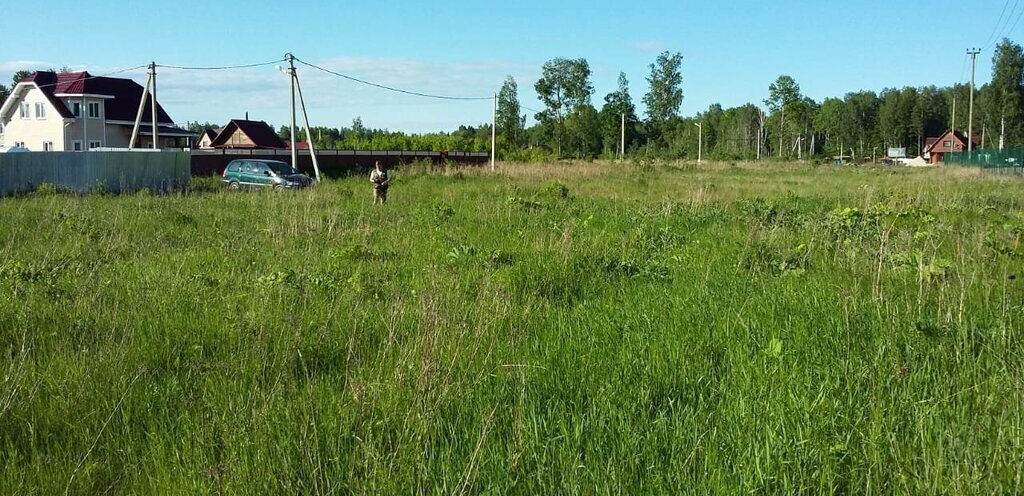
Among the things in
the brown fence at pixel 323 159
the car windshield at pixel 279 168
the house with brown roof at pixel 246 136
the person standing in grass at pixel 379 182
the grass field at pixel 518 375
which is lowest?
the grass field at pixel 518 375

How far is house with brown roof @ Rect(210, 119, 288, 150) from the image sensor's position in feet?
207

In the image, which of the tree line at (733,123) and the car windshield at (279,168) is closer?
the car windshield at (279,168)

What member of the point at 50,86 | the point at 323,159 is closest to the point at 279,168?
the point at 323,159

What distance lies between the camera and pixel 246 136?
63.2 metres

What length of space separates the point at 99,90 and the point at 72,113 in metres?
2.21

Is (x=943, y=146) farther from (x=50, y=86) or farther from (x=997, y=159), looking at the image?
(x=50, y=86)

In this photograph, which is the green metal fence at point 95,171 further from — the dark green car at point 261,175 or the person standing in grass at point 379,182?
the person standing in grass at point 379,182

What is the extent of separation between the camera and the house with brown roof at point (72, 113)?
4781cm

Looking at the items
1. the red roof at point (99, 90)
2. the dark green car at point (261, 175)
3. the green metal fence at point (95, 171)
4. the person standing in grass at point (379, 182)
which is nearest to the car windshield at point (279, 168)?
the dark green car at point (261, 175)

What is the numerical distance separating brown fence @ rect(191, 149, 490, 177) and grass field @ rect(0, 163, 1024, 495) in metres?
27.7

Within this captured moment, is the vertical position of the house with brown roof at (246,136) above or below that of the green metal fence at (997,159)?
above

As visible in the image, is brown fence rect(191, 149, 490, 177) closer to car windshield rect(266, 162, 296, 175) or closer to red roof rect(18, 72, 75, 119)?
car windshield rect(266, 162, 296, 175)

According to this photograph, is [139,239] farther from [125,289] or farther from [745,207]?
[745,207]

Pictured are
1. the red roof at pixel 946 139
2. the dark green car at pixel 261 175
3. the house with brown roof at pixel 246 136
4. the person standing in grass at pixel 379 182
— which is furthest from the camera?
the red roof at pixel 946 139
